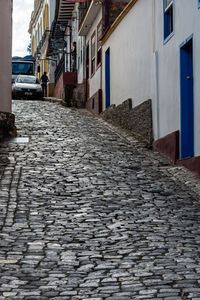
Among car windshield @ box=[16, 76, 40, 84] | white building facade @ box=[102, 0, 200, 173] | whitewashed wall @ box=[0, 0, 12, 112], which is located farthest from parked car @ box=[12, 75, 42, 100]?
whitewashed wall @ box=[0, 0, 12, 112]

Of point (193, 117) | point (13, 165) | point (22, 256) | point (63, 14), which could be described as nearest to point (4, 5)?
point (13, 165)

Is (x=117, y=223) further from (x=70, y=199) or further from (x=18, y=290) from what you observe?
(x=18, y=290)

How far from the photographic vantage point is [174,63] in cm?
1271

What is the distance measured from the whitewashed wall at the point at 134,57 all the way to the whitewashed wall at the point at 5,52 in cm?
355

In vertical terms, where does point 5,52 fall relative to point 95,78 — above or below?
above

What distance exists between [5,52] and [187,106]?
652 centimetres

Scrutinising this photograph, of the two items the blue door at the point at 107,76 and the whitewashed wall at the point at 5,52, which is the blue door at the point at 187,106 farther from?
the blue door at the point at 107,76

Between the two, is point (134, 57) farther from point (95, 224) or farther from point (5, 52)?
point (95, 224)

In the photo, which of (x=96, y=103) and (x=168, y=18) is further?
(x=96, y=103)

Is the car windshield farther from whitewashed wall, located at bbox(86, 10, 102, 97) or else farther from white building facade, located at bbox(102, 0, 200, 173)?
white building facade, located at bbox(102, 0, 200, 173)

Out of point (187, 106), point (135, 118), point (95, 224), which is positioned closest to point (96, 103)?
point (135, 118)

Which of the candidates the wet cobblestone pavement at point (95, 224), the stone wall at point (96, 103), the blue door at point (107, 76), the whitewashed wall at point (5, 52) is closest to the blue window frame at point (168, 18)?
the wet cobblestone pavement at point (95, 224)

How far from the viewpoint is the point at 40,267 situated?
6.07 meters

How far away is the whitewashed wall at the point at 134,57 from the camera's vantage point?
15266 mm
